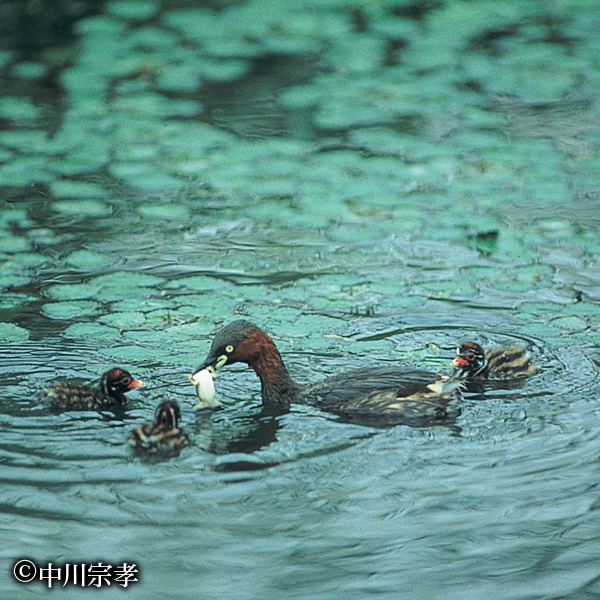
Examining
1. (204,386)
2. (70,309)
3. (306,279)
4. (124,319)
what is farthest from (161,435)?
(306,279)

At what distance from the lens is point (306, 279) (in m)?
7.88

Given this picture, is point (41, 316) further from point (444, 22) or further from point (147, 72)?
point (444, 22)

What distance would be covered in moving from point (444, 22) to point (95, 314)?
817cm

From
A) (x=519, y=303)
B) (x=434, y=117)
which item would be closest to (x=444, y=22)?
(x=434, y=117)

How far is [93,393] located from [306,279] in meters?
2.32

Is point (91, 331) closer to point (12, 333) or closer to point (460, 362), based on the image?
point (12, 333)

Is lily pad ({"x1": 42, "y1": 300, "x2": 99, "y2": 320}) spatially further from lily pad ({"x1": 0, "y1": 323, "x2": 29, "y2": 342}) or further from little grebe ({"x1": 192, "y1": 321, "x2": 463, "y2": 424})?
little grebe ({"x1": 192, "y1": 321, "x2": 463, "y2": 424})

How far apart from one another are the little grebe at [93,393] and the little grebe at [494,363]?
1.99 m

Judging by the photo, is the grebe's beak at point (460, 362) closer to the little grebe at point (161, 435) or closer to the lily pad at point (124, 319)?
the little grebe at point (161, 435)

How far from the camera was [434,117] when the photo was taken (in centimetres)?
1117

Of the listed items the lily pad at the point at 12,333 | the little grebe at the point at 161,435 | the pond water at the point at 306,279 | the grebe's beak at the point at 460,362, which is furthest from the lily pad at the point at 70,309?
the grebe's beak at the point at 460,362

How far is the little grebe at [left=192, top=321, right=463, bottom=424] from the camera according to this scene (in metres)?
5.96

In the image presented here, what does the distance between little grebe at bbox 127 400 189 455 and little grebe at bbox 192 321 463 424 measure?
1.58 feet

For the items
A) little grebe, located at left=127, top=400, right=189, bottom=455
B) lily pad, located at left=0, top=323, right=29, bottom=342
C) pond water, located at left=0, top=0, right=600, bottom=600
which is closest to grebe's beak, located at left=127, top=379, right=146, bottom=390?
pond water, located at left=0, top=0, right=600, bottom=600
